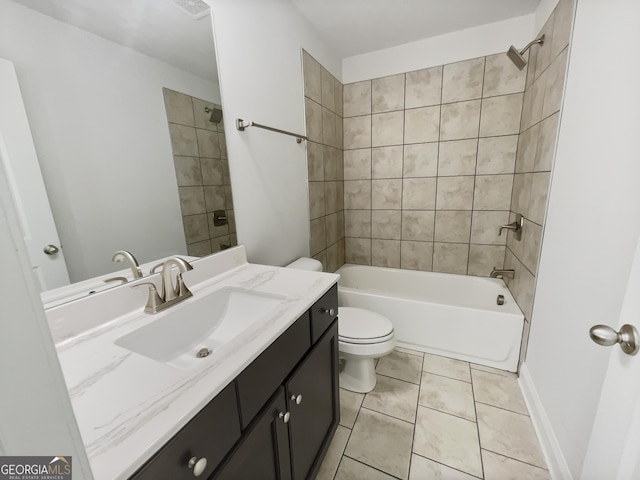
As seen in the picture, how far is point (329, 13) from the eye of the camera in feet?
5.80

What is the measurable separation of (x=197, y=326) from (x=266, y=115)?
3.82 feet

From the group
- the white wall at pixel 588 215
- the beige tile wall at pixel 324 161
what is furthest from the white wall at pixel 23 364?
the beige tile wall at pixel 324 161

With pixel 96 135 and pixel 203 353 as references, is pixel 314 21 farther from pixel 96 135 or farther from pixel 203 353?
pixel 203 353

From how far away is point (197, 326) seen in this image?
98cm

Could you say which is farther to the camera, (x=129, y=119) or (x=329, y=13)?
(x=329, y=13)

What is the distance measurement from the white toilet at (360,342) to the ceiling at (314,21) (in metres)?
1.20

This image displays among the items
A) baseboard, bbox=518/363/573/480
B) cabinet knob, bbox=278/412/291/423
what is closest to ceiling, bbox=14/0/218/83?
cabinet knob, bbox=278/412/291/423

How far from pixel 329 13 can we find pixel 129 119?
5.10 ft

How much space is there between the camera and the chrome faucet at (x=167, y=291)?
90 cm

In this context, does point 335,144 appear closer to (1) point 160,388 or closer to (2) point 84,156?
(2) point 84,156

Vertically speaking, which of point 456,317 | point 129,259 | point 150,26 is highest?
point 150,26

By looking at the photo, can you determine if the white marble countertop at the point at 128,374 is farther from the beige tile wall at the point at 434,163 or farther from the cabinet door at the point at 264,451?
the beige tile wall at the point at 434,163

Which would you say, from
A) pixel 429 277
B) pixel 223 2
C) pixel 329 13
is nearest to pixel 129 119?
pixel 223 2

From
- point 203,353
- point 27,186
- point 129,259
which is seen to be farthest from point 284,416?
point 27,186
